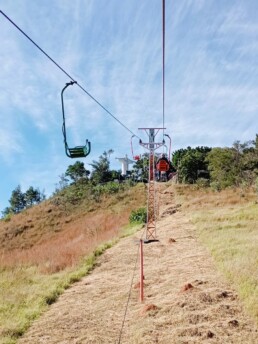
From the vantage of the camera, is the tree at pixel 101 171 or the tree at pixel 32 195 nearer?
the tree at pixel 101 171

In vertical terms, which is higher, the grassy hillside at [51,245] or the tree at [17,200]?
the tree at [17,200]

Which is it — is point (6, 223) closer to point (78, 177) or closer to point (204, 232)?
point (78, 177)

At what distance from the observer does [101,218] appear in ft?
89.8

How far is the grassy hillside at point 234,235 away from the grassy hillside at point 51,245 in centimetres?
401

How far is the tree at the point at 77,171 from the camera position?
5054 cm

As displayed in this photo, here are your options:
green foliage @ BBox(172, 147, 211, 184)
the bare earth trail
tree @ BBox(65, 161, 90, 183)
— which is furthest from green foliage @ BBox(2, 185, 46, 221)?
the bare earth trail

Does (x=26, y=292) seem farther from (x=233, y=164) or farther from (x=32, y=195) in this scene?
(x=32, y=195)

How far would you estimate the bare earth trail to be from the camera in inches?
245

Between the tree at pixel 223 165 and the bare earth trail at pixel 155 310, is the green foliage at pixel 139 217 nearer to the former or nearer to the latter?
the bare earth trail at pixel 155 310

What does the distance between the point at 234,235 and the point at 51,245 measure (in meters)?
11.0

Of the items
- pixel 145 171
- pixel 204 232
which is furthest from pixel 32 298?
pixel 145 171

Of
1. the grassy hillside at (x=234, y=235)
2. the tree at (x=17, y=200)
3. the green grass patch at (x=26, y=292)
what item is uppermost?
the tree at (x=17, y=200)

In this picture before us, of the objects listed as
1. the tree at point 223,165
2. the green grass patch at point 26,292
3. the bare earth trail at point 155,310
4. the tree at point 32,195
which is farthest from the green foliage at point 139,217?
the tree at point 32,195

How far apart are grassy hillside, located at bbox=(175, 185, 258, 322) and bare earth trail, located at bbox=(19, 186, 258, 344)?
274 mm
